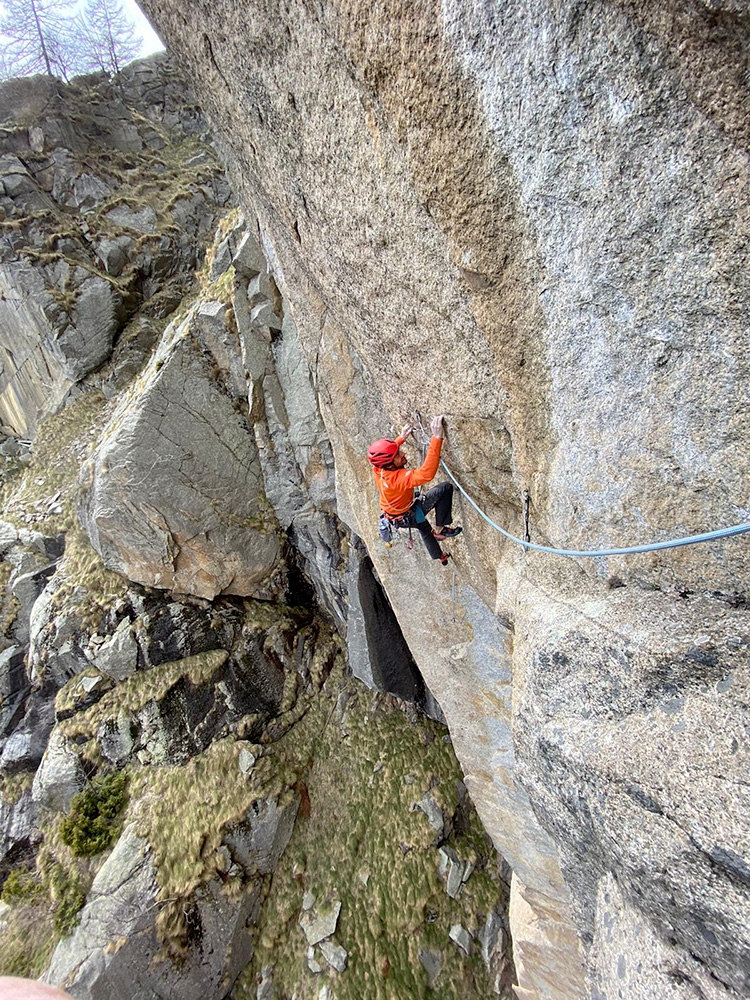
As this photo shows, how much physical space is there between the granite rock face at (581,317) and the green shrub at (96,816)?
10.4 m

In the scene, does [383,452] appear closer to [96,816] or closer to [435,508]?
[435,508]

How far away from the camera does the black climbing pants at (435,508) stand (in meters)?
5.77

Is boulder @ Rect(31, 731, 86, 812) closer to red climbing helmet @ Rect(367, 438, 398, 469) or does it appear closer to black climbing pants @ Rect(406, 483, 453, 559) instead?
black climbing pants @ Rect(406, 483, 453, 559)

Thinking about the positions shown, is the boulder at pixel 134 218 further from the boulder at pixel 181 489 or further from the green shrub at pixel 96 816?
the green shrub at pixel 96 816

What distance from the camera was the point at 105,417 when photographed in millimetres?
16016

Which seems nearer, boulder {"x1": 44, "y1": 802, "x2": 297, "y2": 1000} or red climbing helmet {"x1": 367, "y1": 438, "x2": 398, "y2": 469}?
red climbing helmet {"x1": 367, "y1": 438, "x2": 398, "y2": 469}

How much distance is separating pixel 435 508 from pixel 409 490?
0.67 metres

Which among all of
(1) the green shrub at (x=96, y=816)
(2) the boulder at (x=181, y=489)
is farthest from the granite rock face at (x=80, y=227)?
(1) the green shrub at (x=96, y=816)

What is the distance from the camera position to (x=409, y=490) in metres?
5.43

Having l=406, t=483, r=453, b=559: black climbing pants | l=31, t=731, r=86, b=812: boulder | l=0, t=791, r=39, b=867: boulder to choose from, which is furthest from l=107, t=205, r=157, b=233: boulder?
l=0, t=791, r=39, b=867: boulder

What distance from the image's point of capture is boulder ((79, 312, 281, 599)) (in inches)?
417

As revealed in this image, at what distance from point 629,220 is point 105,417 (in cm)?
1698

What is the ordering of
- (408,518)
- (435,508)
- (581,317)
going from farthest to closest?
(435,508) → (408,518) → (581,317)

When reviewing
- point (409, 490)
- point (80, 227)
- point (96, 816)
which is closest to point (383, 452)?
point (409, 490)
